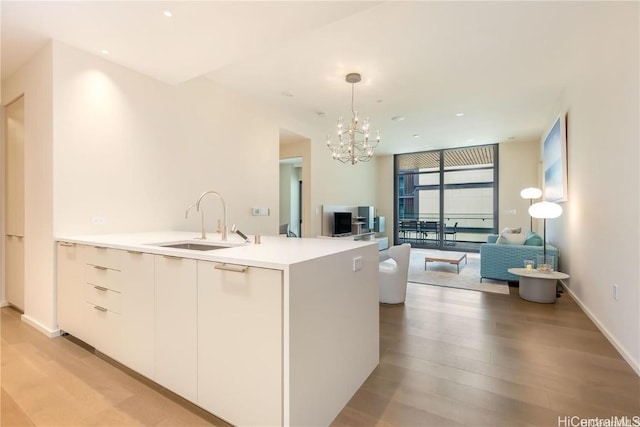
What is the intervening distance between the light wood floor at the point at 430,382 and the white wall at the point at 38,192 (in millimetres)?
289

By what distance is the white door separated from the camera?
3.15 metres

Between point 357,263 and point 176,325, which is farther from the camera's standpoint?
point 357,263

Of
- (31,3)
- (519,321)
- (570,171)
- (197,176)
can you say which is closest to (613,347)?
(519,321)

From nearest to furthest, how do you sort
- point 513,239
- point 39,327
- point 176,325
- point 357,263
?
point 176,325 → point 357,263 → point 39,327 → point 513,239

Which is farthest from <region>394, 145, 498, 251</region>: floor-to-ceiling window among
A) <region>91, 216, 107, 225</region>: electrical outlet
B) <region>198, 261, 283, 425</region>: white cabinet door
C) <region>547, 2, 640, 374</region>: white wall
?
<region>198, 261, 283, 425</region>: white cabinet door

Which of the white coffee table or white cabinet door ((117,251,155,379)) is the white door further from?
the white coffee table

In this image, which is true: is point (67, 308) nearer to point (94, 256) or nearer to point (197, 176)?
point (94, 256)

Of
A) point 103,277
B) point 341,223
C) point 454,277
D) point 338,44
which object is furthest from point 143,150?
point 454,277

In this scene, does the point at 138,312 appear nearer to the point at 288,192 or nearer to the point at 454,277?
the point at 454,277

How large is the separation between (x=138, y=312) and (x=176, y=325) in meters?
0.43

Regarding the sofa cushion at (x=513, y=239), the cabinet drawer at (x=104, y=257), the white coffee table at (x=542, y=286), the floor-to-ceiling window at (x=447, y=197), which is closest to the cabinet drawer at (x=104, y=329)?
the cabinet drawer at (x=104, y=257)

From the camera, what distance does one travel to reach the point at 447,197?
898 cm

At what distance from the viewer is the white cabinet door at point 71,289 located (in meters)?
2.39

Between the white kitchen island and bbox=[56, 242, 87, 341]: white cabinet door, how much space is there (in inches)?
12.5
